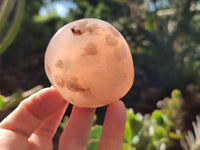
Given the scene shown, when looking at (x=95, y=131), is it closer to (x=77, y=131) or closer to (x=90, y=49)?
(x=77, y=131)

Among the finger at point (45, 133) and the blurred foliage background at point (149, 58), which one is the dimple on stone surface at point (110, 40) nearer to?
the finger at point (45, 133)

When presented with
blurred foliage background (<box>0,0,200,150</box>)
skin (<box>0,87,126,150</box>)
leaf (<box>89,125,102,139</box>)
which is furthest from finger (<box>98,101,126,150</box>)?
blurred foliage background (<box>0,0,200,150</box>)

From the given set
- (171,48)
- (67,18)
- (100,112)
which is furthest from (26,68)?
(171,48)

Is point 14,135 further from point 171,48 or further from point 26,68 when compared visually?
point 26,68

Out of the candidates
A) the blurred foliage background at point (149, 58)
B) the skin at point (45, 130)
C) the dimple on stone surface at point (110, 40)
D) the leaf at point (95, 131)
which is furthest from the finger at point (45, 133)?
the blurred foliage background at point (149, 58)

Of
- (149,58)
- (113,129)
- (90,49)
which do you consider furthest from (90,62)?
(149,58)
